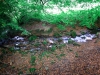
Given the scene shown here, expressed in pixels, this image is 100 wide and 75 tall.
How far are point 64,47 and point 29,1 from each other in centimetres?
318

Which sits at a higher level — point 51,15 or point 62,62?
point 51,15

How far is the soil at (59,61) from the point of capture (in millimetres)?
6352

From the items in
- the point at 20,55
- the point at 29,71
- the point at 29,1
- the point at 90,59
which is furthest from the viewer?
the point at 29,1

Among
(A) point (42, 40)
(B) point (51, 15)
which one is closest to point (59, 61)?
(A) point (42, 40)

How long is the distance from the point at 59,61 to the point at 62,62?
17 centimetres

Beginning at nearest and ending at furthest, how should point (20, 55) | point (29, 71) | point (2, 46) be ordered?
point (29, 71)
point (20, 55)
point (2, 46)

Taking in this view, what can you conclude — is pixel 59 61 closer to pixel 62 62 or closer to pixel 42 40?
pixel 62 62

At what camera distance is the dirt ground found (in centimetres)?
634

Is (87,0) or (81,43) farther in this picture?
(87,0)

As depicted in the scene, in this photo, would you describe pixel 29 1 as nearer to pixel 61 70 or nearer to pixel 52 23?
pixel 52 23

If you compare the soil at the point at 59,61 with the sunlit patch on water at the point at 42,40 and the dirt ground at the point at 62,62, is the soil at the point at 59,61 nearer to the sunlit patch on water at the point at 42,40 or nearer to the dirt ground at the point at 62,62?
the dirt ground at the point at 62,62

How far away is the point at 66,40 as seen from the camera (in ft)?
31.6

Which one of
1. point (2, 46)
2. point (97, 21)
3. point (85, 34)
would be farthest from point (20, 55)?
point (97, 21)

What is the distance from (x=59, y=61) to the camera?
23.7 feet
